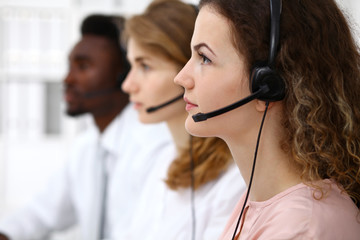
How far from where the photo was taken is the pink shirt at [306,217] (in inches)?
25.7

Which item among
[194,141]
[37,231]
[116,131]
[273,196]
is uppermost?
[273,196]

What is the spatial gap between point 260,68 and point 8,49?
2.32 metres

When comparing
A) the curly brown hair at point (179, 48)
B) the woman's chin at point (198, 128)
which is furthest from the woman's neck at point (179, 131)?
the woman's chin at point (198, 128)

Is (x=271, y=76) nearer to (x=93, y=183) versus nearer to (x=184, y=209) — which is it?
(x=184, y=209)

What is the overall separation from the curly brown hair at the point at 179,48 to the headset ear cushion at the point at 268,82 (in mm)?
476

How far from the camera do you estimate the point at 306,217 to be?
0.66 m

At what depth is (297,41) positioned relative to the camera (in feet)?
2.35

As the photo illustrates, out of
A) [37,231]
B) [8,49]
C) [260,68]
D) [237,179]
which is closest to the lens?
[260,68]

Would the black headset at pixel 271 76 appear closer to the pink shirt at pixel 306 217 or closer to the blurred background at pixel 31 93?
the pink shirt at pixel 306 217

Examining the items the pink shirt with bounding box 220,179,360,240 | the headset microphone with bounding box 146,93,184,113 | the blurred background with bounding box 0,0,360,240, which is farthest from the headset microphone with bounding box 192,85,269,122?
the blurred background with bounding box 0,0,360,240

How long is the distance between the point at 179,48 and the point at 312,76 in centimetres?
62

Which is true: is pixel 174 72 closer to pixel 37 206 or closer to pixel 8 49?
pixel 37 206

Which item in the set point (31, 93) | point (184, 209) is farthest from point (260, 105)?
point (31, 93)

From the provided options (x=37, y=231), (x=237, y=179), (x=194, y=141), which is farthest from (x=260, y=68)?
(x=37, y=231)
